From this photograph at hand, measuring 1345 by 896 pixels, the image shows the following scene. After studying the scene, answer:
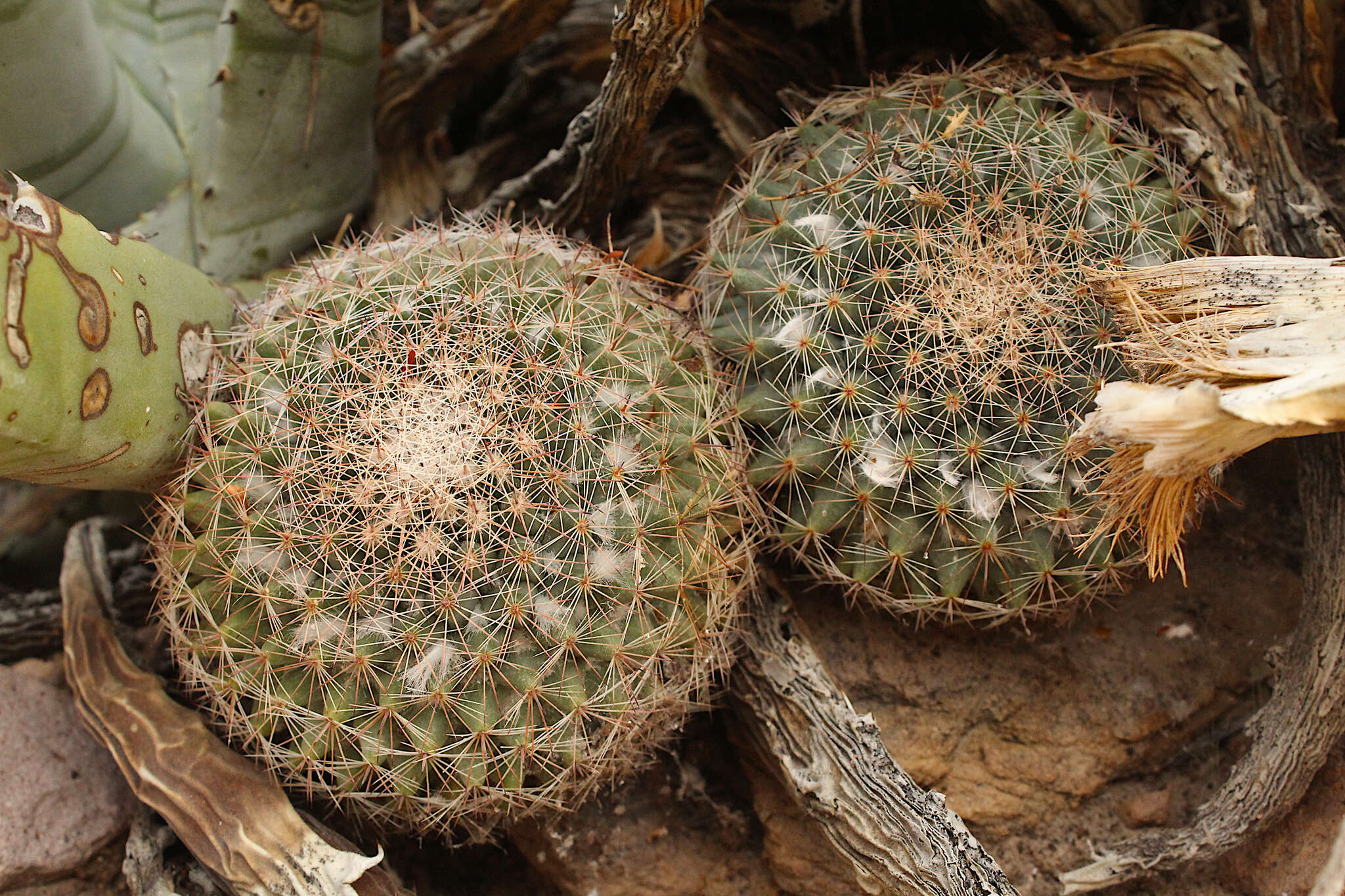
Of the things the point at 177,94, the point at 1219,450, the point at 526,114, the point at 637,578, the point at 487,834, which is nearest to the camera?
the point at 1219,450

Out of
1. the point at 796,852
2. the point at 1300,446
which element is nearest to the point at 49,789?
the point at 796,852

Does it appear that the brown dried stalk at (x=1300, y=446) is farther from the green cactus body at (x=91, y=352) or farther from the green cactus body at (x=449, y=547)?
the green cactus body at (x=91, y=352)

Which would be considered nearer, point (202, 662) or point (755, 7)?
point (202, 662)

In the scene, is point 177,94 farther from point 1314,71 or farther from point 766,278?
point 1314,71

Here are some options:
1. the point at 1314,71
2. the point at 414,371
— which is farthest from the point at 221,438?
the point at 1314,71

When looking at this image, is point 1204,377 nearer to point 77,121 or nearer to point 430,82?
point 430,82

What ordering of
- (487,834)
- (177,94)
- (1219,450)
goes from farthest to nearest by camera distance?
(177,94), (487,834), (1219,450)
